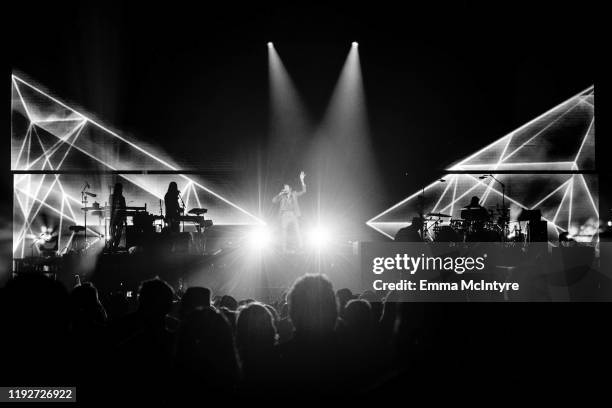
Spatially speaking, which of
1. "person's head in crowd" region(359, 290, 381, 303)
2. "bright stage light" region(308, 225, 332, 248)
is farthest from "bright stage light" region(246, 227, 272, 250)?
"person's head in crowd" region(359, 290, 381, 303)

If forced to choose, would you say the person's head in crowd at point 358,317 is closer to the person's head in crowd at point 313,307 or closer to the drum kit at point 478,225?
the person's head in crowd at point 313,307

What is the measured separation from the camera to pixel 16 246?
376 inches

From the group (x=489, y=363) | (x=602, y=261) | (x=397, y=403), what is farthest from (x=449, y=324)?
(x=602, y=261)

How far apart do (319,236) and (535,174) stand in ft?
14.2

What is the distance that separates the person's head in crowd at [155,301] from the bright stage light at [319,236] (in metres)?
6.04

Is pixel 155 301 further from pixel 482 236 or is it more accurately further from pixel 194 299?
pixel 482 236

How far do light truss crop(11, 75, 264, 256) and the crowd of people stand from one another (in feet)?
24.5

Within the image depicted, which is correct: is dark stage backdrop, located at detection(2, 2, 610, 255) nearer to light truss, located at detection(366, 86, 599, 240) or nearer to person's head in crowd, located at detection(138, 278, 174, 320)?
light truss, located at detection(366, 86, 599, 240)

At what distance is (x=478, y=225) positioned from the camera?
860cm

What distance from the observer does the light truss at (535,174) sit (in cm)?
992

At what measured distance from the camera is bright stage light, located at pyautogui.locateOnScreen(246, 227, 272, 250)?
8633mm

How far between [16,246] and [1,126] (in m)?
2.18

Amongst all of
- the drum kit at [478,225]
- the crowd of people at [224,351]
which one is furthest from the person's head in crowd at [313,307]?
the drum kit at [478,225]

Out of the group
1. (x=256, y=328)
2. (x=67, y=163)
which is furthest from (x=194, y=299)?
(x=67, y=163)
